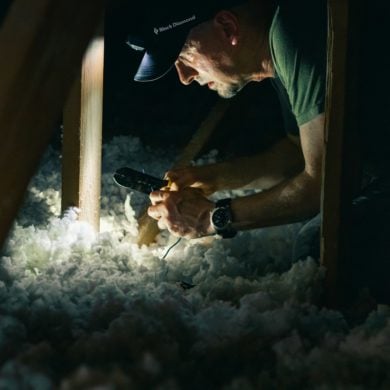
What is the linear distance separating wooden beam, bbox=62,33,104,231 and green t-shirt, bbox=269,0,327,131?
2.73 ft

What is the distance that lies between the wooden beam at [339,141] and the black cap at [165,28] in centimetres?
77

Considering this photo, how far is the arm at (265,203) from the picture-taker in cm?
227

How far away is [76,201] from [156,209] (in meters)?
0.41

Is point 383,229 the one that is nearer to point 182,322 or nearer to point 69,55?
point 182,322

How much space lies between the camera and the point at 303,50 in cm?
225

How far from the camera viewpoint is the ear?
2521mm

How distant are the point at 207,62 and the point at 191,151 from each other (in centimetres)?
92

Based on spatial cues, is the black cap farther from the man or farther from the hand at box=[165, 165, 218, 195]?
the hand at box=[165, 165, 218, 195]

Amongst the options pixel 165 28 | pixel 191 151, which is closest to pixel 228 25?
pixel 165 28

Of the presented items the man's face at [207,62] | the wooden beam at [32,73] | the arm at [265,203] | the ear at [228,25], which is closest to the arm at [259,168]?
the arm at [265,203]

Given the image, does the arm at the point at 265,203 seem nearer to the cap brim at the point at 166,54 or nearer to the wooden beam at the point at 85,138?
the wooden beam at the point at 85,138

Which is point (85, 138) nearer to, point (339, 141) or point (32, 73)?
point (339, 141)

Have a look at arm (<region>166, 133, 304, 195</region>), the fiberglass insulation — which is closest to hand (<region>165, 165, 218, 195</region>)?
arm (<region>166, 133, 304, 195</region>)

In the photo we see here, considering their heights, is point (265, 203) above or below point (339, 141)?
below
